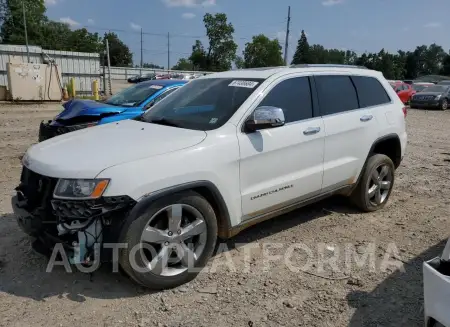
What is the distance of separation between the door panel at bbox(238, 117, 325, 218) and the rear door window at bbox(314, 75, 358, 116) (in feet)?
0.85

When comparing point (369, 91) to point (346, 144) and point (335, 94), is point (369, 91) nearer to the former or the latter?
point (335, 94)

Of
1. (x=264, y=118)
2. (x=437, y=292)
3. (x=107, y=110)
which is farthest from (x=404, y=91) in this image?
(x=437, y=292)

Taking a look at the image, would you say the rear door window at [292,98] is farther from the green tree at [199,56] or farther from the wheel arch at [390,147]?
the green tree at [199,56]

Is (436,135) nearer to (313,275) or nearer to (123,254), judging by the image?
(313,275)

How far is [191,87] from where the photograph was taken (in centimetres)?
441

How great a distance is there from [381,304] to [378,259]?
79 centimetres

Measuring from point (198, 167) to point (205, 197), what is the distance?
1.06 feet

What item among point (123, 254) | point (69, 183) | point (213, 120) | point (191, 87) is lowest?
point (123, 254)

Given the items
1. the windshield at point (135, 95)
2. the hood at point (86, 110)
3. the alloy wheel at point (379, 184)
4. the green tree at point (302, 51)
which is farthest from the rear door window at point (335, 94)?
the green tree at point (302, 51)

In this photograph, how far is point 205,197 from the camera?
11.0 ft

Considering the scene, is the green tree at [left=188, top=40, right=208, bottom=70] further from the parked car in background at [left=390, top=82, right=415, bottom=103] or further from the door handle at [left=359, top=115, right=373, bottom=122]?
the door handle at [left=359, top=115, right=373, bottom=122]

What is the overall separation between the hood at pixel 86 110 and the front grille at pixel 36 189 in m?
3.63

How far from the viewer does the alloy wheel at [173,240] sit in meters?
3.08

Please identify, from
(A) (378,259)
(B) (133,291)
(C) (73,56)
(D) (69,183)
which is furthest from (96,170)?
(C) (73,56)
